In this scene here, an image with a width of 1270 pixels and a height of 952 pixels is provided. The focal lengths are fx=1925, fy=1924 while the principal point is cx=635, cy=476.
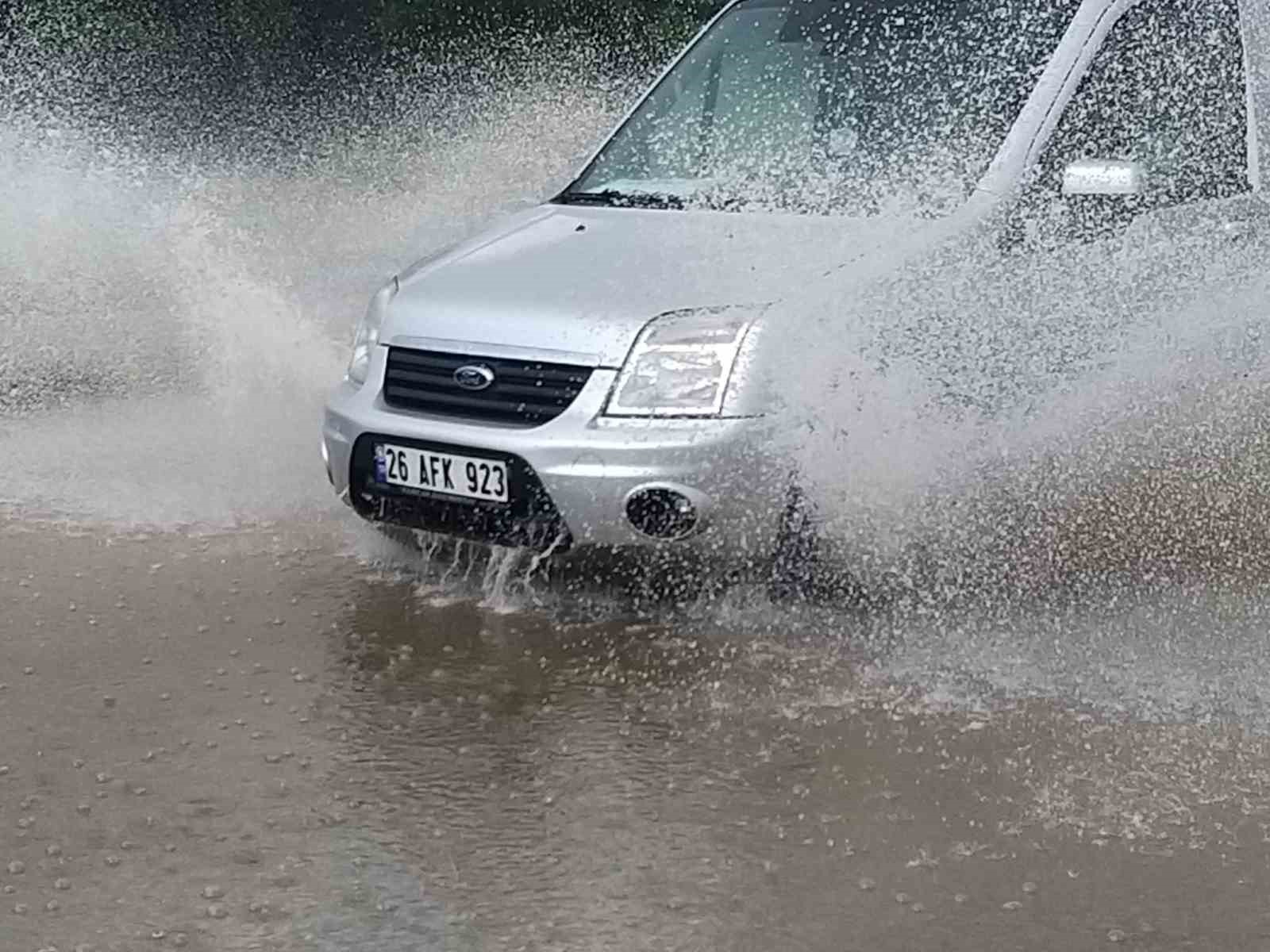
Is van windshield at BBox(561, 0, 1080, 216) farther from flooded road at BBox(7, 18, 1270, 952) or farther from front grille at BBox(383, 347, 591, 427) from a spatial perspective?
front grille at BBox(383, 347, 591, 427)

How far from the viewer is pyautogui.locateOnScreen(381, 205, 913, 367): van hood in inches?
194

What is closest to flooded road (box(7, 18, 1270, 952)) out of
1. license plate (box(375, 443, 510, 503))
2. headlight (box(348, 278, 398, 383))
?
license plate (box(375, 443, 510, 503))

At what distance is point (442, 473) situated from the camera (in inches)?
200

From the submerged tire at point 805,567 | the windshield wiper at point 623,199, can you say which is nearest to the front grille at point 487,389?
the submerged tire at point 805,567

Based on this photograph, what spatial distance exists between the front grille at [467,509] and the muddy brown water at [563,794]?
0.26 m

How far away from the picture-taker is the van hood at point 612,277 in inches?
194

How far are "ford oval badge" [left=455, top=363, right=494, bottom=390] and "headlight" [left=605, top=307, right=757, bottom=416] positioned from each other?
37 centimetres

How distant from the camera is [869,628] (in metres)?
5.02

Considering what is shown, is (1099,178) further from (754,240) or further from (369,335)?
(369,335)

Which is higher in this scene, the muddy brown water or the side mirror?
the side mirror

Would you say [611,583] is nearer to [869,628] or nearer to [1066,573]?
[869,628]

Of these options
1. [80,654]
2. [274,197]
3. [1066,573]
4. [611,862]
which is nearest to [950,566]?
[1066,573]

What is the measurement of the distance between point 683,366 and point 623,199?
113cm

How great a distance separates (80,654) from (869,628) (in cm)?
203
